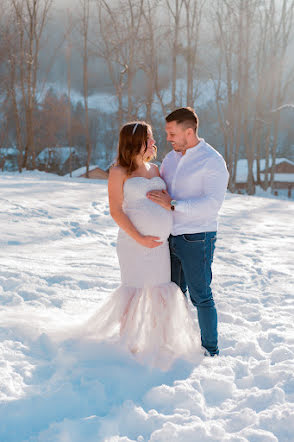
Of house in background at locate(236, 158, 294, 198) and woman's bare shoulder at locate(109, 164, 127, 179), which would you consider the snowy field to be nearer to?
woman's bare shoulder at locate(109, 164, 127, 179)

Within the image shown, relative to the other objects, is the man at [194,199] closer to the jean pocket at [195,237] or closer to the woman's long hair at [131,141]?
the jean pocket at [195,237]

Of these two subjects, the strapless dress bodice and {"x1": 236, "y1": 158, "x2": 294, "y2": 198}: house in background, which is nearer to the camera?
the strapless dress bodice

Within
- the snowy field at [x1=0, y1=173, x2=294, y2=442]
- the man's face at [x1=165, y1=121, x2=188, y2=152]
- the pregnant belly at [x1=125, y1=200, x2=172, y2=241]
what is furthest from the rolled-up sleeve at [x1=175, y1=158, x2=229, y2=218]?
the snowy field at [x1=0, y1=173, x2=294, y2=442]

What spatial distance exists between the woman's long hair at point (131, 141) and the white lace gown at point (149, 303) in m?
0.21

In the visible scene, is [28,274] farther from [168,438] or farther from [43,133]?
[43,133]

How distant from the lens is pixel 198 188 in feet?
8.92

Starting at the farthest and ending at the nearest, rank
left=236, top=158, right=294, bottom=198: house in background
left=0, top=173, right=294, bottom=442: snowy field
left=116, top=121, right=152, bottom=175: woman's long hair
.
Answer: left=236, top=158, right=294, bottom=198: house in background, left=116, top=121, right=152, bottom=175: woman's long hair, left=0, top=173, right=294, bottom=442: snowy field

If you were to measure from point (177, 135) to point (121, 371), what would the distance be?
64.3 inches

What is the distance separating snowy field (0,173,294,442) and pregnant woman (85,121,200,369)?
A: 0.49 feet

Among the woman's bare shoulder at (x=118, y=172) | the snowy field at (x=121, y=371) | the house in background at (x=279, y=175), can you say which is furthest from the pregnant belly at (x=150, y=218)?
the house in background at (x=279, y=175)

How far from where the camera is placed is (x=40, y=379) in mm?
2426

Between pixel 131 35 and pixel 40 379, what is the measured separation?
20.6 metres

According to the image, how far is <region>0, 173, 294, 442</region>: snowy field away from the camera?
2.02 m

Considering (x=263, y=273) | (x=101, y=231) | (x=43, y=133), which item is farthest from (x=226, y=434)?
(x=43, y=133)
